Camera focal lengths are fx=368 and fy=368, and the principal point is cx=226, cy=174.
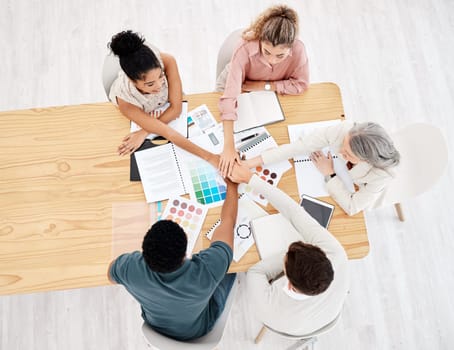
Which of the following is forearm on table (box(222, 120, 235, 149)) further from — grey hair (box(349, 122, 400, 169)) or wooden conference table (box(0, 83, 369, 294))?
grey hair (box(349, 122, 400, 169))

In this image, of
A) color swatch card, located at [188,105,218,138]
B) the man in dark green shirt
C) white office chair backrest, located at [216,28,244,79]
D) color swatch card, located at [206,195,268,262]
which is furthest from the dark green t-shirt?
white office chair backrest, located at [216,28,244,79]

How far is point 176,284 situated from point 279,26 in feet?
3.79

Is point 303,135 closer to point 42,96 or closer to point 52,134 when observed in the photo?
point 52,134

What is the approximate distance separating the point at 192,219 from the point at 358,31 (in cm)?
221

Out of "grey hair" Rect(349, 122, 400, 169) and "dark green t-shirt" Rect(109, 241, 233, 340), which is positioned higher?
"grey hair" Rect(349, 122, 400, 169)

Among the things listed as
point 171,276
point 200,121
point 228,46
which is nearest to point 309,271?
point 171,276

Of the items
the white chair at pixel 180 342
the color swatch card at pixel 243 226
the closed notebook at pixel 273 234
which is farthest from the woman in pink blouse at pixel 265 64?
the white chair at pixel 180 342

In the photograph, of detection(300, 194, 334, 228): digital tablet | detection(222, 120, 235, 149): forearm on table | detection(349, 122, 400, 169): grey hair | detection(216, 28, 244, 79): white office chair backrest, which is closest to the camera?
detection(349, 122, 400, 169): grey hair

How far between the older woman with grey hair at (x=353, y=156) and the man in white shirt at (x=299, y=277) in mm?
171

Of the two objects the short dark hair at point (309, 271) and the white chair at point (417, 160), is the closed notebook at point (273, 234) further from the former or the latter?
the white chair at point (417, 160)

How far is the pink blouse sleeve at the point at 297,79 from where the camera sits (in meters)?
1.78

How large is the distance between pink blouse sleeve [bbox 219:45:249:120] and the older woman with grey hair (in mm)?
254

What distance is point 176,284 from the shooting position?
1218 mm

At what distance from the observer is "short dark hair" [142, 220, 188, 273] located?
116cm
